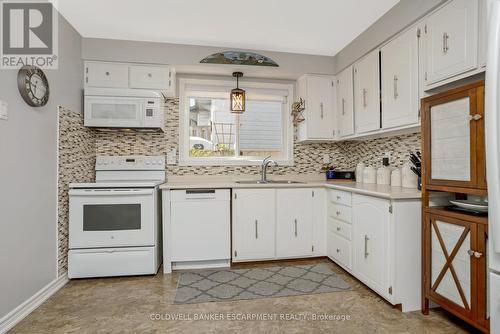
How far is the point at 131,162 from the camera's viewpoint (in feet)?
9.87

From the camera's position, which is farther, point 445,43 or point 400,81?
point 400,81

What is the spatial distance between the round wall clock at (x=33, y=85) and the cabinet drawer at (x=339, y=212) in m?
2.79

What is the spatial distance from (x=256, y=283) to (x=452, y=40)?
93.9 inches

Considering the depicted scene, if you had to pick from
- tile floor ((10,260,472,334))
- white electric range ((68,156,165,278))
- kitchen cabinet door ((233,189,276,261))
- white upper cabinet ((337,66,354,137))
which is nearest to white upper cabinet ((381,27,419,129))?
white upper cabinet ((337,66,354,137))

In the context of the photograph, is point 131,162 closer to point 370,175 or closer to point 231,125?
point 231,125

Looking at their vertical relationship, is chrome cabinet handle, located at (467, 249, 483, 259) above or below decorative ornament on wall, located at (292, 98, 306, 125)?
below

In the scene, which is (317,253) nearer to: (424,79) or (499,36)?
(424,79)

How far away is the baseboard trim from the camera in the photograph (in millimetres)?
1671

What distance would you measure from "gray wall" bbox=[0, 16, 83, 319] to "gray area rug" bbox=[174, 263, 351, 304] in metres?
1.09

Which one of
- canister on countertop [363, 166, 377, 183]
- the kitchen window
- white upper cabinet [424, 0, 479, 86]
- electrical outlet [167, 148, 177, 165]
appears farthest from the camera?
the kitchen window

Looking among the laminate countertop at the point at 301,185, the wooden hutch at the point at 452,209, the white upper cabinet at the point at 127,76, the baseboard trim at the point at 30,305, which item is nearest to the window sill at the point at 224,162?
the laminate countertop at the point at 301,185

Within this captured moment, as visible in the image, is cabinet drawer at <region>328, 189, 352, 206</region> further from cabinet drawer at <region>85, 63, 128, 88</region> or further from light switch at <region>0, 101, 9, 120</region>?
light switch at <region>0, 101, 9, 120</region>

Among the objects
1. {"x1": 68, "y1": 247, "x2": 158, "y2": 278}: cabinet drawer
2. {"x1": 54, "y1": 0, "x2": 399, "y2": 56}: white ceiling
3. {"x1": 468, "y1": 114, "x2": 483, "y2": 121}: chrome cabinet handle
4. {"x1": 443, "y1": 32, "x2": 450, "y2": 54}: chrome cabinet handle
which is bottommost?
{"x1": 68, "y1": 247, "x2": 158, "y2": 278}: cabinet drawer

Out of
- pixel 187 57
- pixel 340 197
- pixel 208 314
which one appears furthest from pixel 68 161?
pixel 340 197
